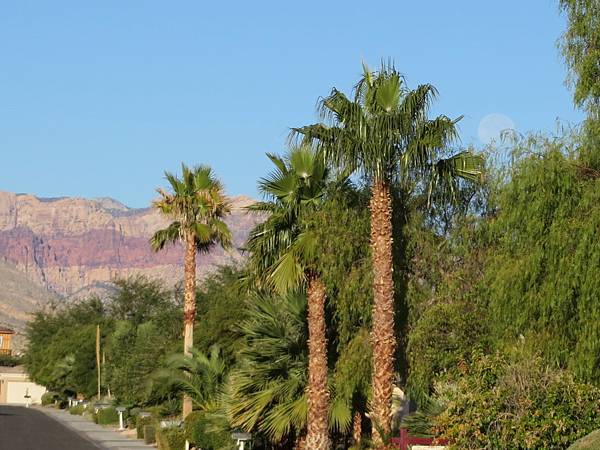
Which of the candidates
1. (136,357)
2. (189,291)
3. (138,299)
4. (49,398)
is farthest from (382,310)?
(49,398)

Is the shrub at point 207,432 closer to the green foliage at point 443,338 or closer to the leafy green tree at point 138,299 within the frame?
the green foliage at point 443,338

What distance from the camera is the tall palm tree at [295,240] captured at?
30516 millimetres

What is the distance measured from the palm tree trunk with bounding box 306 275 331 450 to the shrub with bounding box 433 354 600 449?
578 cm

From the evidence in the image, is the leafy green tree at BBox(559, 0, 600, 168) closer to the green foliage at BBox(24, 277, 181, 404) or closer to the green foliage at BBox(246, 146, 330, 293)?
the green foliage at BBox(246, 146, 330, 293)

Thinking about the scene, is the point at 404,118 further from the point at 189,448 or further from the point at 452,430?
the point at 189,448

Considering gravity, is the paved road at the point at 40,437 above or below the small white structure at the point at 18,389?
below

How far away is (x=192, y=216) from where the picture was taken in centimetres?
4619

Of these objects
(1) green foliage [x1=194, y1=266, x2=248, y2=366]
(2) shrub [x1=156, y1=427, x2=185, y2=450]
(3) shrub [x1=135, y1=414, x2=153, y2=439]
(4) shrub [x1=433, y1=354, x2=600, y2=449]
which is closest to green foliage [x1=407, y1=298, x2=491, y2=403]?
(4) shrub [x1=433, y1=354, x2=600, y2=449]

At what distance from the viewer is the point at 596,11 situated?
985 inches

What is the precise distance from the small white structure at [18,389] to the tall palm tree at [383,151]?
112932 mm

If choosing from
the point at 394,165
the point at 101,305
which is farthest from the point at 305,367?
the point at 101,305

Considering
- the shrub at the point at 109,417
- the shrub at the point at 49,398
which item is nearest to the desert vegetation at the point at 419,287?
the shrub at the point at 109,417

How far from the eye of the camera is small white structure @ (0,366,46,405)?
139m

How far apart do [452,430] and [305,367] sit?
848cm
